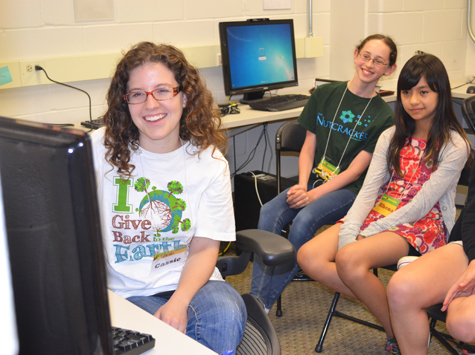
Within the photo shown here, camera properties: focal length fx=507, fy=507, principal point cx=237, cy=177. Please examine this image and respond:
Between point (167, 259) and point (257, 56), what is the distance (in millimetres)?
2074

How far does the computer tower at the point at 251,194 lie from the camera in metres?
2.77

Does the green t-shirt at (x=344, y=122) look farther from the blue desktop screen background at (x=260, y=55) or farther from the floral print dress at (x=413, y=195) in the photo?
the blue desktop screen background at (x=260, y=55)

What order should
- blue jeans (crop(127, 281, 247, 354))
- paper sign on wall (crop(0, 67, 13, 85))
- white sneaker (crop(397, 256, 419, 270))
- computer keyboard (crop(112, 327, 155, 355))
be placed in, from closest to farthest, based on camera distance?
computer keyboard (crop(112, 327, 155, 355)), blue jeans (crop(127, 281, 247, 354)), white sneaker (crop(397, 256, 419, 270)), paper sign on wall (crop(0, 67, 13, 85))

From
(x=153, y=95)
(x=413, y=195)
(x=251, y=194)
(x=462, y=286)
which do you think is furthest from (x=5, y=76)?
(x=462, y=286)

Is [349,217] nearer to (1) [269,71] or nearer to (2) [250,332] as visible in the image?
(2) [250,332]

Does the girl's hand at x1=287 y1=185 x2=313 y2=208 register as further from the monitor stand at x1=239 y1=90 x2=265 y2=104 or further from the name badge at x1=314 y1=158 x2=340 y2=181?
the monitor stand at x1=239 y1=90 x2=265 y2=104

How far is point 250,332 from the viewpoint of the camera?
1.20 m

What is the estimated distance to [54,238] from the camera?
1.55ft

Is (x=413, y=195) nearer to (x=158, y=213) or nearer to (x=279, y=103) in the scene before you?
(x=158, y=213)

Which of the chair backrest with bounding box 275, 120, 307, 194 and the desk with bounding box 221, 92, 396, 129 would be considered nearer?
the chair backrest with bounding box 275, 120, 307, 194

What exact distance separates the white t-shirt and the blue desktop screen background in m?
1.77

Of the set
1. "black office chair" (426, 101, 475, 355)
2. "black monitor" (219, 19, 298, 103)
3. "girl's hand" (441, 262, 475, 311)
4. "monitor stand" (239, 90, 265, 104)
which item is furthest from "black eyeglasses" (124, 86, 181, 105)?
"monitor stand" (239, 90, 265, 104)

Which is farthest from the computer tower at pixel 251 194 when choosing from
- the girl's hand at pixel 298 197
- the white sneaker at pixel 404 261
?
the white sneaker at pixel 404 261

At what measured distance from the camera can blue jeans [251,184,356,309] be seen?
201cm
